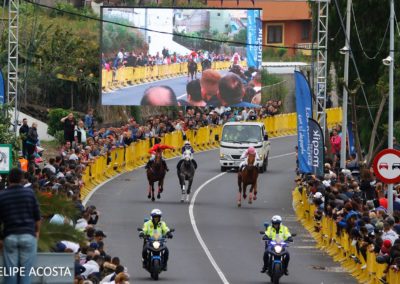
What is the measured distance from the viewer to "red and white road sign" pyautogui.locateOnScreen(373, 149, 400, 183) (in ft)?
95.8

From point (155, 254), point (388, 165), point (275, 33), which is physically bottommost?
point (155, 254)

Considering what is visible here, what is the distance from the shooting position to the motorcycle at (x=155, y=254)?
2922cm

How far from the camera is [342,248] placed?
32938 millimetres

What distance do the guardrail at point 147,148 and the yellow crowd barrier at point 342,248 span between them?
25.2 ft

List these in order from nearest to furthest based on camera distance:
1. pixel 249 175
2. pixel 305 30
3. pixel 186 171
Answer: pixel 249 175 < pixel 186 171 < pixel 305 30

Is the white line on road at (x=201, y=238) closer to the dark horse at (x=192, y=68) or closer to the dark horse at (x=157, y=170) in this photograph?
the dark horse at (x=157, y=170)

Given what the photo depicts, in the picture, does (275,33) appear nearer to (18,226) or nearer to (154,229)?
(154,229)

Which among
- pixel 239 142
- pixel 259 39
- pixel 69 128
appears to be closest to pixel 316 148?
pixel 69 128

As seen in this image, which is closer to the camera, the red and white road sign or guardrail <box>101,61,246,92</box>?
the red and white road sign

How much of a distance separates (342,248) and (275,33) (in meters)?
74.4

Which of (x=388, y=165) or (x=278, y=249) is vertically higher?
(x=388, y=165)

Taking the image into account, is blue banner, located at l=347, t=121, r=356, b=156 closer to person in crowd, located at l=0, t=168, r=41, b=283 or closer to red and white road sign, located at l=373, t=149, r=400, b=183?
red and white road sign, located at l=373, t=149, r=400, b=183

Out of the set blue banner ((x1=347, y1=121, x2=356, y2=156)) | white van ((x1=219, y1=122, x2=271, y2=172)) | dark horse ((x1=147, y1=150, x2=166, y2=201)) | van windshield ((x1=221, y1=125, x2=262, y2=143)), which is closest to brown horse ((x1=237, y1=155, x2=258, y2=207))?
dark horse ((x1=147, y1=150, x2=166, y2=201))

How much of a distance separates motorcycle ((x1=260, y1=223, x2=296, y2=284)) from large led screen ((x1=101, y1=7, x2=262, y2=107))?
3292 centimetres
